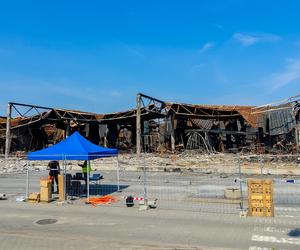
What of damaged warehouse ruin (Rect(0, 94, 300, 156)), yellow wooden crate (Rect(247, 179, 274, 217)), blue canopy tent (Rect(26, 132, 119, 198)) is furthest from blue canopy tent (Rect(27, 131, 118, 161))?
damaged warehouse ruin (Rect(0, 94, 300, 156))

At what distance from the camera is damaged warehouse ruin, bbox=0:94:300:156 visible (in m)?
33.5

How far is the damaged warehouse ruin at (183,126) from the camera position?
33.5 m

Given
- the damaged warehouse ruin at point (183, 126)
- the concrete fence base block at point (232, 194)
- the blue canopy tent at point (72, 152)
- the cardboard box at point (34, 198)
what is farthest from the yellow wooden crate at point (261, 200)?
the damaged warehouse ruin at point (183, 126)

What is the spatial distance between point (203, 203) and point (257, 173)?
39.2 ft

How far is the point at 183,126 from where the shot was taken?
40594 millimetres

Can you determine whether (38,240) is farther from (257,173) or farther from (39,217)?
(257,173)

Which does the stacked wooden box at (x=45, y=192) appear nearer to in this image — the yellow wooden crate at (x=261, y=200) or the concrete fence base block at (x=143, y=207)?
the concrete fence base block at (x=143, y=207)

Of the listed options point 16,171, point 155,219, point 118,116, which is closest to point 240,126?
Result: point 118,116

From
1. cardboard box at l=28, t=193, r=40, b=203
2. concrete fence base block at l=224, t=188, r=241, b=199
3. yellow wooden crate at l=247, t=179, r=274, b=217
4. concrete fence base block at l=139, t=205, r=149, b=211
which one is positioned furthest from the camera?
cardboard box at l=28, t=193, r=40, b=203

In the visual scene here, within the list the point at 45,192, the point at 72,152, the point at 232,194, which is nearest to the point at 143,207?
the point at 232,194

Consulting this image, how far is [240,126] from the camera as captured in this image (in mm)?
38875

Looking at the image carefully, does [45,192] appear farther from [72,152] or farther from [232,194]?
[232,194]

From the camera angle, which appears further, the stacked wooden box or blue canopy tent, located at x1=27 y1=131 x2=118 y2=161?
blue canopy tent, located at x1=27 y1=131 x2=118 y2=161

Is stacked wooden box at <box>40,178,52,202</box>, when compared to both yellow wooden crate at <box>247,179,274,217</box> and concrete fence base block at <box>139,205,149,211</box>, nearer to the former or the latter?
concrete fence base block at <box>139,205,149,211</box>
